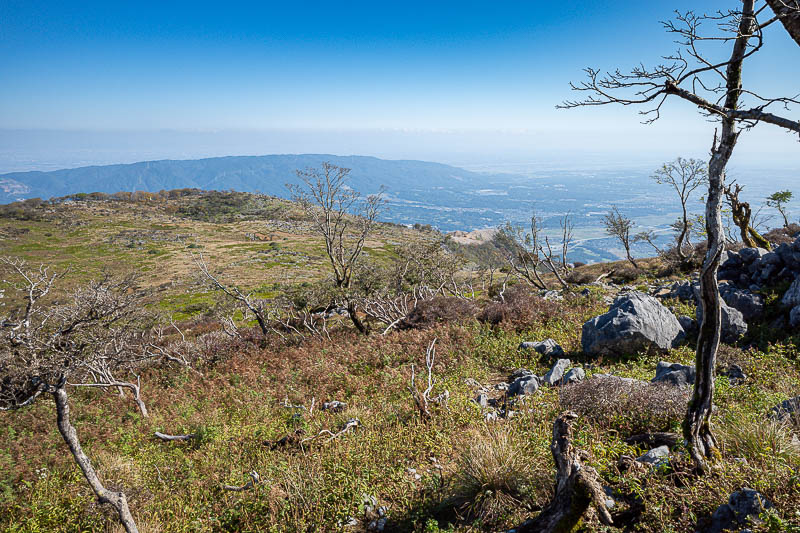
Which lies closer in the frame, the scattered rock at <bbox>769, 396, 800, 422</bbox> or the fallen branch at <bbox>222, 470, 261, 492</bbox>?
the scattered rock at <bbox>769, 396, 800, 422</bbox>

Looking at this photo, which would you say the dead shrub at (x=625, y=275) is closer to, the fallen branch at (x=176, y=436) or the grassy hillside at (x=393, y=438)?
the grassy hillside at (x=393, y=438)

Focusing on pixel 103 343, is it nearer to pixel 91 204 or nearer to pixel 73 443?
pixel 73 443

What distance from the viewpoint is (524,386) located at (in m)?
7.74

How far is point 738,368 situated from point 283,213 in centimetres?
12386

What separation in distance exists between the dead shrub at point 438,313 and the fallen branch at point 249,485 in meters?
8.50

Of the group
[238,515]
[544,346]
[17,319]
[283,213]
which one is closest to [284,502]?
[238,515]

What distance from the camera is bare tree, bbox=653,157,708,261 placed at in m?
22.5

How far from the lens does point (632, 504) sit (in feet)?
11.9

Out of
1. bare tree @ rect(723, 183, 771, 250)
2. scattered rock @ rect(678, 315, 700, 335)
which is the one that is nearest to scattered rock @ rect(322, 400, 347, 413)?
scattered rock @ rect(678, 315, 700, 335)

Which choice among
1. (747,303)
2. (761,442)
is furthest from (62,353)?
(747,303)

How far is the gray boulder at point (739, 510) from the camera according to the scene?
2951mm

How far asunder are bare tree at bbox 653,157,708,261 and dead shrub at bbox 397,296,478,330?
16919 millimetres

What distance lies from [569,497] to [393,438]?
375 centimetres

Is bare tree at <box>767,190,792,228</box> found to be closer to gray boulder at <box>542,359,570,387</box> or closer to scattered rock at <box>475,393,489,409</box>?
gray boulder at <box>542,359,570,387</box>
